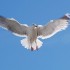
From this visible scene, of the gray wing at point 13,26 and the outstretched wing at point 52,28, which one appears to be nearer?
the gray wing at point 13,26

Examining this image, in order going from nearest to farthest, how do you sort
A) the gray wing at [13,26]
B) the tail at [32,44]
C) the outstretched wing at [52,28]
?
the tail at [32,44] < the gray wing at [13,26] < the outstretched wing at [52,28]

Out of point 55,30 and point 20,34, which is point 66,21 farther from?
point 20,34

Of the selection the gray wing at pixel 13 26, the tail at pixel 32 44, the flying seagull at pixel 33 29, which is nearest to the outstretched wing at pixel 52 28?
the flying seagull at pixel 33 29

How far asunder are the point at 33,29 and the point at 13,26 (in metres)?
0.62

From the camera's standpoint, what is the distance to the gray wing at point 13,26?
14.7m

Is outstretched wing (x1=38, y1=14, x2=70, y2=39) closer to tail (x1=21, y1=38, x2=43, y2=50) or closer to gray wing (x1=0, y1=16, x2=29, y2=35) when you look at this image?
tail (x1=21, y1=38, x2=43, y2=50)

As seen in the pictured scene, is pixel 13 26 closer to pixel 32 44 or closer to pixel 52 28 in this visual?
pixel 32 44

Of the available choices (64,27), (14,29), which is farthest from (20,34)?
(64,27)

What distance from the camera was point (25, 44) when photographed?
1472 cm

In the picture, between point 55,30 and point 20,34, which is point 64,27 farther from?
point 20,34

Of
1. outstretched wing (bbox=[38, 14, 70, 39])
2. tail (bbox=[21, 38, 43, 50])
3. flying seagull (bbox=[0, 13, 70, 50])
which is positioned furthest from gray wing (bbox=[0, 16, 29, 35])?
outstretched wing (bbox=[38, 14, 70, 39])

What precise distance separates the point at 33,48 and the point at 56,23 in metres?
1.05

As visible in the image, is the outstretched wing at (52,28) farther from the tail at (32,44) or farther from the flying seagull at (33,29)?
the tail at (32,44)

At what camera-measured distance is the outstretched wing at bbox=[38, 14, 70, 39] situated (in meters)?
14.8
